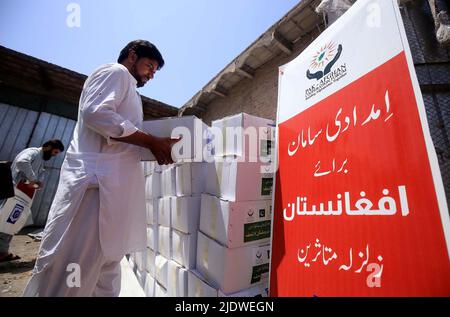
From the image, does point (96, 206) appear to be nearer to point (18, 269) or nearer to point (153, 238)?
point (153, 238)

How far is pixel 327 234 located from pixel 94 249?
1.17 meters

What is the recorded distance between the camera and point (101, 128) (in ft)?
3.90

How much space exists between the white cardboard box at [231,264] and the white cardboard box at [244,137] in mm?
633

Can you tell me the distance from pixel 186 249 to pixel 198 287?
→ 1.02ft

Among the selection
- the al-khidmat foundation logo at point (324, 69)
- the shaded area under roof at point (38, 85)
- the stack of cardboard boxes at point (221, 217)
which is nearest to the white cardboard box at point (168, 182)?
Result: the stack of cardboard boxes at point (221, 217)

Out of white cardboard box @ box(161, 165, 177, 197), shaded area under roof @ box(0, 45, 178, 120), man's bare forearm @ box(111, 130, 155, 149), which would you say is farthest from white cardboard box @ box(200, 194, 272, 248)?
shaded area under roof @ box(0, 45, 178, 120)

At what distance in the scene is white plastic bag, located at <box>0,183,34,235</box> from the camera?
2926mm

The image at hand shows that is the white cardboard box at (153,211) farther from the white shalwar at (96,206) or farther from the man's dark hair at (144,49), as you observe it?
the man's dark hair at (144,49)

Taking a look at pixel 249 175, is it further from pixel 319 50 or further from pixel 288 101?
pixel 319 50

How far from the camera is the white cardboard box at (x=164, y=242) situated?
2.05m

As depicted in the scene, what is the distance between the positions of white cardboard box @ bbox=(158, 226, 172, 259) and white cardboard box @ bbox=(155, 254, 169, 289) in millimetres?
47

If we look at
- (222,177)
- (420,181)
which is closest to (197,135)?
(222,177)

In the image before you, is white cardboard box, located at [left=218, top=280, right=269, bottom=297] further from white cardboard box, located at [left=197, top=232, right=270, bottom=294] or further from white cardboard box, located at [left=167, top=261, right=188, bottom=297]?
white cardboard box, located at [left=167, top=261, right=188, bottom=297]

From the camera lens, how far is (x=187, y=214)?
5.90ft
